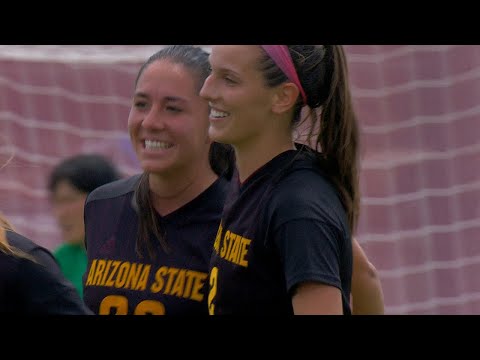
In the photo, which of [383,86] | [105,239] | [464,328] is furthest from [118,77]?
[464,328]

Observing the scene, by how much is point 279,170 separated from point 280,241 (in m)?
0.21

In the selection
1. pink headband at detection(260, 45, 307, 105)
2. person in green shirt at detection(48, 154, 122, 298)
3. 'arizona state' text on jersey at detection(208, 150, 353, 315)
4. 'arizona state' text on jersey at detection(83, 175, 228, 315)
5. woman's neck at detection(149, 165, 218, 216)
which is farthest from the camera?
person in green shirt at detection(48, 154, 122, 298)

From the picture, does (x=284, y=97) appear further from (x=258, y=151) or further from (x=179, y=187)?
(x=179, y=187)

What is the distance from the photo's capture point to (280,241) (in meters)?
2.10

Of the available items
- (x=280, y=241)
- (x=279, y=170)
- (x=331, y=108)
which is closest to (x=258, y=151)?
(x=279, y=170)

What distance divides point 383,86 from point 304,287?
4.65 meters

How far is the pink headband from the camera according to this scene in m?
2.25

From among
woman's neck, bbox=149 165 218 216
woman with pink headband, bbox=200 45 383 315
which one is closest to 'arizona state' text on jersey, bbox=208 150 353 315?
woman with pink headband, bbox=200 45 383 315

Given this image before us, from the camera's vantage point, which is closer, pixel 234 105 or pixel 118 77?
pixel 234 105

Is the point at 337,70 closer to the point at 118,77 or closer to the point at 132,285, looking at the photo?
the point at 132,285

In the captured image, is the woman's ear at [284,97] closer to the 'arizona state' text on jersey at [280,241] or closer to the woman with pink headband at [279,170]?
the woman with pink headband at [279,170]

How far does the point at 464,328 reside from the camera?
1.85 m

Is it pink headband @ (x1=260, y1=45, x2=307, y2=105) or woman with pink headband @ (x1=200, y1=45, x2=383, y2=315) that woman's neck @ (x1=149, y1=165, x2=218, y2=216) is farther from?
pink headband @ (x1=260, y1=45, x2=307, y2=105)

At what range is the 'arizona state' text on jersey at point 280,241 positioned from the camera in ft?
6.76
